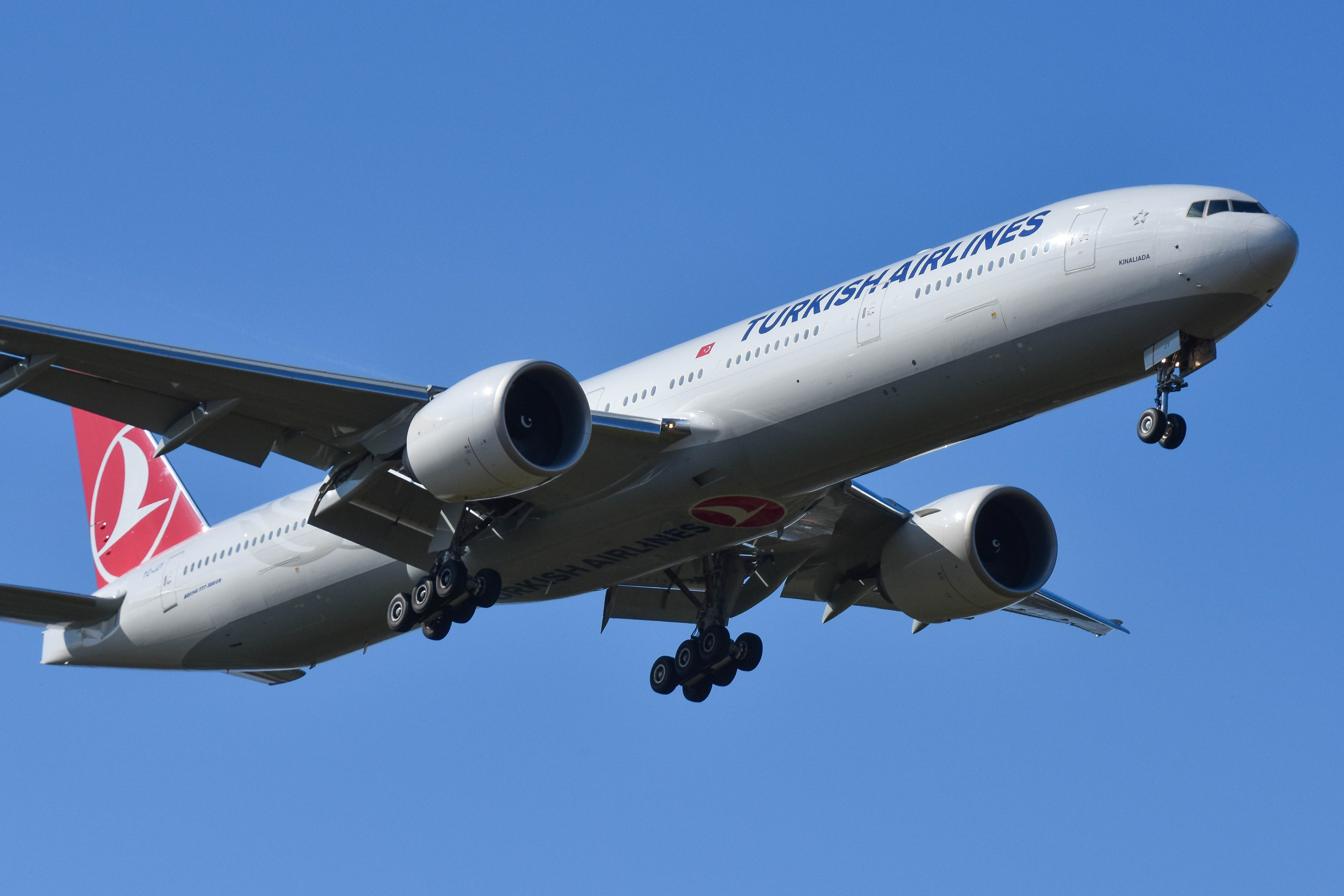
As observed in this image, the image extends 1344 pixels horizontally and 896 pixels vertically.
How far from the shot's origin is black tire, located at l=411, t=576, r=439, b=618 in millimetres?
23922

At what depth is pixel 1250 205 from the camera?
20.2 metres

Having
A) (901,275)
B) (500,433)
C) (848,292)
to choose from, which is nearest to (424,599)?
(500,433)

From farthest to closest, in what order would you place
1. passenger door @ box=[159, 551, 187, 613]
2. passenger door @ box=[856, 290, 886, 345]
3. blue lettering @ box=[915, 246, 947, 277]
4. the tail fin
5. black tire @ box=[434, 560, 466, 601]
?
the tail fin
passenger door @ box=[159, 551, 187, 613]
black tire @ box=[434, 560, 466, 601]
blue lettering @ box=[915, 246, 947, 277]
passenger door @ box=[856, 290, 886, 345]

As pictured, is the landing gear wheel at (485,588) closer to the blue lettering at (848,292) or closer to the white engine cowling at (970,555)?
the blue lettering at (848,292)

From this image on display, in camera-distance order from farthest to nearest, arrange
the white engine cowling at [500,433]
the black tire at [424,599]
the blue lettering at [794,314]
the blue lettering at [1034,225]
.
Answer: the black tire at [424,599], the blue lettering at [794,314], the white engine cowling at [500,433], the blue lettering at [1034,225]

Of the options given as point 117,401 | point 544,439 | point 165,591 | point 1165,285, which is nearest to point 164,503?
point 165,591

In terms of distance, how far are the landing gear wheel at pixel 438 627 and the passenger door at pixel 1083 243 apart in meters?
10.6

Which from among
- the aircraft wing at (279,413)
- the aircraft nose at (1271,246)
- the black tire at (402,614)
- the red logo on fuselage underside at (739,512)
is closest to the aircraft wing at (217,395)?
the aircraft wing at (279,413)

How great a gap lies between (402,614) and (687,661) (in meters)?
5.33

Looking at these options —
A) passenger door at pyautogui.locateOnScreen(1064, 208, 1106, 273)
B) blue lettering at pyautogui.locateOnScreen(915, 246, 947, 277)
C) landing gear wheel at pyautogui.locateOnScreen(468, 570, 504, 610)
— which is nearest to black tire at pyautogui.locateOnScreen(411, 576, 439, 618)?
landing gear wheel at pyautogui.locateOnScreen(468, 570, 504, 610)

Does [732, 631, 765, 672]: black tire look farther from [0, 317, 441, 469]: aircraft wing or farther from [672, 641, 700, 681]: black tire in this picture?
[0, 317, 441, 469]: aircraft wing

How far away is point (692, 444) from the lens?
2253cm

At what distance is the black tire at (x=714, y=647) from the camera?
88.8 ft

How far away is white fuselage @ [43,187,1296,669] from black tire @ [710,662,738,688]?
3.02 m
